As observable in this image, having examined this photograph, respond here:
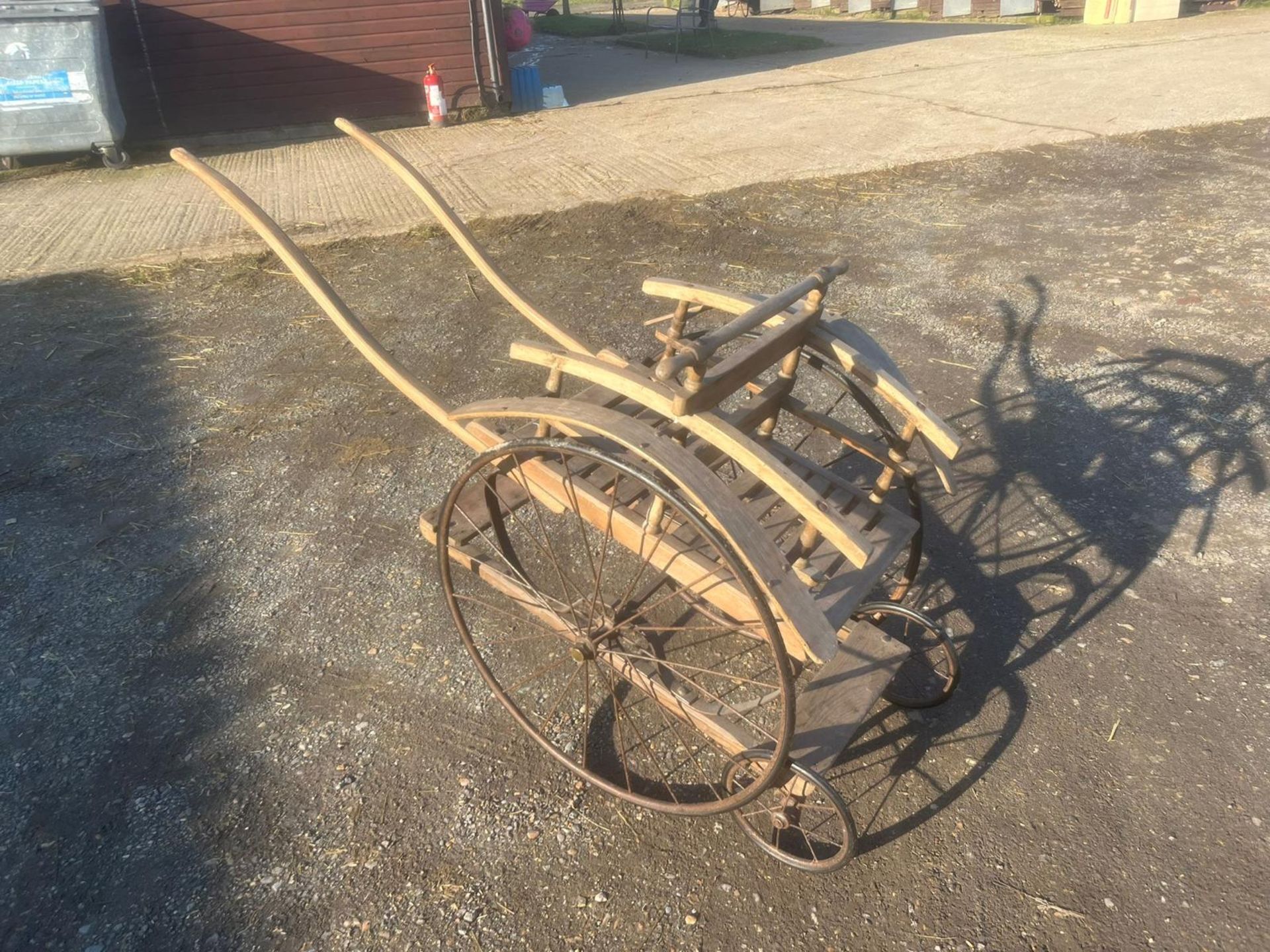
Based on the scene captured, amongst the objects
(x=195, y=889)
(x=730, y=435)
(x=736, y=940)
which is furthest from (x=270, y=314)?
(x=736, y=940)

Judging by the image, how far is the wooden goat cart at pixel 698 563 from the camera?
2.11 meters

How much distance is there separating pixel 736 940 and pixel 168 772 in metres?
1.90

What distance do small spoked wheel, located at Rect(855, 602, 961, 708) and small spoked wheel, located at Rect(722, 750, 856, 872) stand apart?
56 centimetres

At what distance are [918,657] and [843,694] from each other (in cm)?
78

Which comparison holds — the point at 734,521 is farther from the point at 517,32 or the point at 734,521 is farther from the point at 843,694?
the point at 517,32

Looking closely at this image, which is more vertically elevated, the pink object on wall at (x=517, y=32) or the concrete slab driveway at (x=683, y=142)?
the pink object on wall at (x=517, y=32)

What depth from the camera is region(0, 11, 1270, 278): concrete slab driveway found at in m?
7.75

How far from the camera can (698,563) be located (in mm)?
2369

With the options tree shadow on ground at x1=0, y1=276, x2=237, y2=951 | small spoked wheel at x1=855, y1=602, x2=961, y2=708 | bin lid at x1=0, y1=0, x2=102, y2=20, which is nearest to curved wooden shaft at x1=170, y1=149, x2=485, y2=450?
tree shadow on ground at x1=0, y1=276, x2=237, y2=951

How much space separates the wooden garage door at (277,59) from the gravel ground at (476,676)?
5.64 metres

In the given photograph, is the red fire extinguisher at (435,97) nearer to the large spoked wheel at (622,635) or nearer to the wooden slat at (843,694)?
the large spoked wheel at (622,635)

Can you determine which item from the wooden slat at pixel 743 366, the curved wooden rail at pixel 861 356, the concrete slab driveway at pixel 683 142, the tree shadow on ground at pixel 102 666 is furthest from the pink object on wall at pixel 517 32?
the wooden slat at pixel 743 366

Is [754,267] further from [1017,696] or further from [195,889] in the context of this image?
[195,889]

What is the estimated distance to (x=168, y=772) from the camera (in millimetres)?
2691
